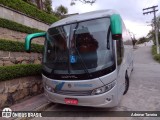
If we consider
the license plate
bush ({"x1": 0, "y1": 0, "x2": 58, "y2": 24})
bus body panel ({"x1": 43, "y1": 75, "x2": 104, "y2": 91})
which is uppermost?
bush ({"x1": 0, "y1": 0, "x2": 58, "y2": 24})

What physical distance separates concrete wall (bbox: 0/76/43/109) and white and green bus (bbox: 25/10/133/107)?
56.1 inches

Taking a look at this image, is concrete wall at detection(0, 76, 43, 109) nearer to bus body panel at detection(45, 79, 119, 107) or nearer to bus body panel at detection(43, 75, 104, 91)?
bus body panel at detection(43, 75, 104, 91)

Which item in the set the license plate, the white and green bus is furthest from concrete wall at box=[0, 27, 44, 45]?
the license plate

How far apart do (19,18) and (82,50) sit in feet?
12.7

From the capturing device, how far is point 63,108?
5.24 m

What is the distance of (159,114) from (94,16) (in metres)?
3.04

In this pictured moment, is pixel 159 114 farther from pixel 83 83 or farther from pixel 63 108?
pixel 63 108

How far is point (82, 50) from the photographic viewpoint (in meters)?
4.44

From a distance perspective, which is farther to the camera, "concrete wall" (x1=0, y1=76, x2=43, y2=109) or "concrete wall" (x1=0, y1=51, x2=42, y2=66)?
"concrete wall" (x1=0, y1=51, x2=42, y2=66)

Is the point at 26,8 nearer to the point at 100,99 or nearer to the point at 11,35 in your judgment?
the point at 11,35

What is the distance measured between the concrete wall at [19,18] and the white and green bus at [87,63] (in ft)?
8.78

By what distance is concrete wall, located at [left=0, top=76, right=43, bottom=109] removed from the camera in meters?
5.28

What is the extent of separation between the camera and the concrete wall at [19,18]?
20.4 ft

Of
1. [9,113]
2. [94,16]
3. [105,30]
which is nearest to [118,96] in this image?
[105,30]
